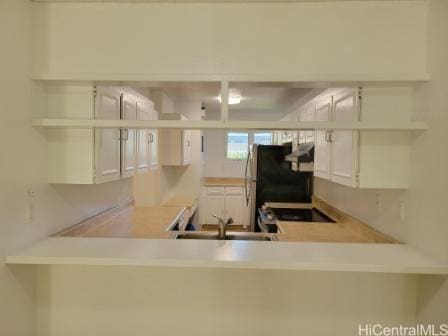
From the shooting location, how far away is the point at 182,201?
185 inches

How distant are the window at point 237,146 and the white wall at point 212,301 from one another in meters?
5.01

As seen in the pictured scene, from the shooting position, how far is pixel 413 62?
5.49ft

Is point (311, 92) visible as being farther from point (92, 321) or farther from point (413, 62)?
point (92, 321)

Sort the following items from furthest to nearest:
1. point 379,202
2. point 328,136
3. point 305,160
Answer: point 305,160
point 328,136
point 379,202

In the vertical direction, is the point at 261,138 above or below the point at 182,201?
above

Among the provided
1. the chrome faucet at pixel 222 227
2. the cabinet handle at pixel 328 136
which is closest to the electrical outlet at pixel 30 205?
the chrome faucet at pixel 222 227

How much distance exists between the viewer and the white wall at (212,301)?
183cm

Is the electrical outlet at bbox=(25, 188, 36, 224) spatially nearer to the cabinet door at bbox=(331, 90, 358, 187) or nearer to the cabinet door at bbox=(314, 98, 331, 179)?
the cabinet door at bbox=(331, 90, 358, 187)

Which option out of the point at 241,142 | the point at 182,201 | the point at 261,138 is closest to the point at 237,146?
the point at 241,142

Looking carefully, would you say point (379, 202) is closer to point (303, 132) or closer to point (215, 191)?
point (303, 132)

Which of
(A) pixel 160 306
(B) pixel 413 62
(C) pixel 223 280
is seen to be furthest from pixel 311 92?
(A) pixel 160 306

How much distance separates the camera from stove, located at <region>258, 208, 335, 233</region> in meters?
3.14

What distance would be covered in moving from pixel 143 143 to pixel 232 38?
145 cm

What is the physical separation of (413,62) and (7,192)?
2.31 m
